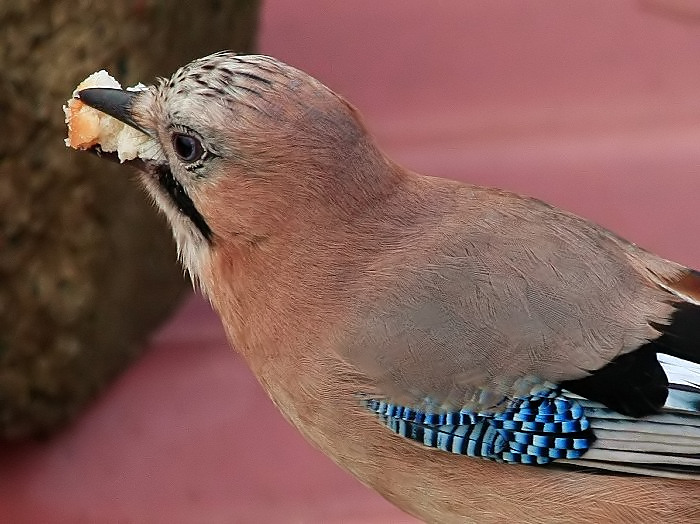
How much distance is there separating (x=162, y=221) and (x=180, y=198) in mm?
1312

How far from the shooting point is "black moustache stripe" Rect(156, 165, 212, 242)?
1634 millimetres

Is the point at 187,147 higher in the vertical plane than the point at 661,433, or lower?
higher

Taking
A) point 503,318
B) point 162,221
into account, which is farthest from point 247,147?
point 162,221

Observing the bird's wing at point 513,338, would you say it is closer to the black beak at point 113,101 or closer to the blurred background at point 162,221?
the black beak at point 113,101

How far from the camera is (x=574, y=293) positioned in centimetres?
162

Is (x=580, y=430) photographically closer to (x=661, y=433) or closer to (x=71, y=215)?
(x=661, y=433)

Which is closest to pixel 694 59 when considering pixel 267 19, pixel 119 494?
pixel 267 19

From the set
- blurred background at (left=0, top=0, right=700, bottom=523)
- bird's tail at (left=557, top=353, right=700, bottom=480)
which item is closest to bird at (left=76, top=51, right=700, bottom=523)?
bird's tail at (left=557, top=353, right=700, bottom=480)

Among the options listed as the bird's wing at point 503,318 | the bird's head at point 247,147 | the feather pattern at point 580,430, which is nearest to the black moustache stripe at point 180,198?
the bird's head at point 247,147

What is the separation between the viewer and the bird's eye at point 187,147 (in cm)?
156

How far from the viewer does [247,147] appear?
60.8 inches

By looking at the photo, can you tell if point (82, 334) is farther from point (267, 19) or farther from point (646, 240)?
point (646, 240)

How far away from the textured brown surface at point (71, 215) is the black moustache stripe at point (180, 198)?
0.75 meters

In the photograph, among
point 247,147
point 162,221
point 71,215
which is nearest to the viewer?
point 247,147
